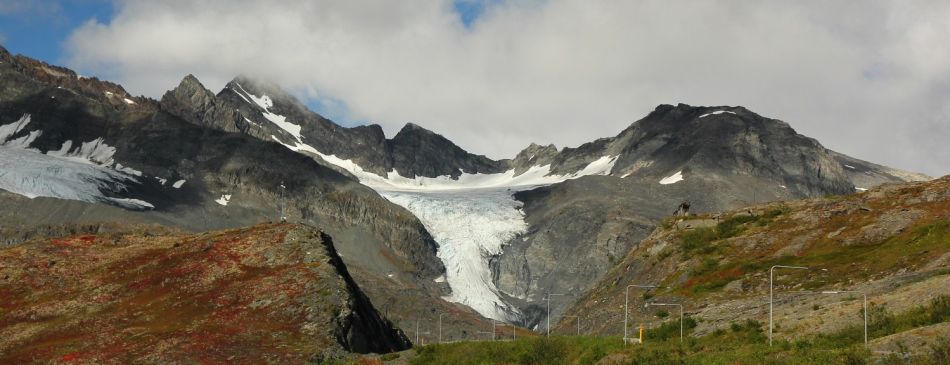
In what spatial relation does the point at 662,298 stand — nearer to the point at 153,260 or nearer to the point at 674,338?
the point at 674,338

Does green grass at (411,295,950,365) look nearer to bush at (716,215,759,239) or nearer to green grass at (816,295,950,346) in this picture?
green grass at (816,295,950,346)

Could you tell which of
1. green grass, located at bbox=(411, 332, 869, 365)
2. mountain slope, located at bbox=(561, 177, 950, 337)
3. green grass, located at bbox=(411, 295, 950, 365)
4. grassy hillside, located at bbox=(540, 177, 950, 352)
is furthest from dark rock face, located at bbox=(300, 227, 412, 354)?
mountain slope, located at bbox=(561, 177, 950, 337)

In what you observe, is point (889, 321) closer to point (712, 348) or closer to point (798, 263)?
point (712, 348)

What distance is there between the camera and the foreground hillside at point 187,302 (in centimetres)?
8100

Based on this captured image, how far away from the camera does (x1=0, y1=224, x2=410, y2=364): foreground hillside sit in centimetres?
8100

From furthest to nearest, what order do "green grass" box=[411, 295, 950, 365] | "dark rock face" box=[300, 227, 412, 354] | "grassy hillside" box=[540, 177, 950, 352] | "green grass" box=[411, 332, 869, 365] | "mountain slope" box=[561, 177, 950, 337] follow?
"dark rock face" box=[300, 227, 412, 354] < "mountain slope" box=[561, 177, 950, 337] < "grassy hillside" box=[540, 177, 950, 352] < "green grass" box=[411, 332, 869, 365] < "green grass" box=[411, 295, 950, 365]

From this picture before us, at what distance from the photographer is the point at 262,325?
85875mm

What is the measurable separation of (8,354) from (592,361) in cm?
4921

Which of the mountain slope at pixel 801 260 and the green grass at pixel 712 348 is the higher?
the mountain slope at pixel 801 260

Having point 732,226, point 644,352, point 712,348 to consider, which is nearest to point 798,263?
point 732,226

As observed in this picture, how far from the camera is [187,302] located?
3578 inches

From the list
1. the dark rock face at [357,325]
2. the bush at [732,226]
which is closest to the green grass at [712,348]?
the dark rock face at [357,325]

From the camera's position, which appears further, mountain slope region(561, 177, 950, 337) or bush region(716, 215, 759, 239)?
bush region(716, 215, 759, 239)

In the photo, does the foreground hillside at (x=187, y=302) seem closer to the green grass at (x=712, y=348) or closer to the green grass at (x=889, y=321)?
the green grass at (x=712, y=348)
